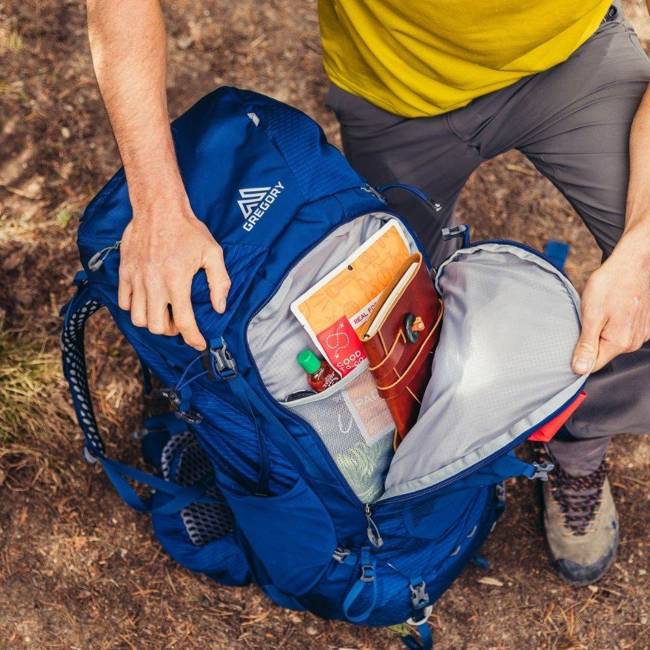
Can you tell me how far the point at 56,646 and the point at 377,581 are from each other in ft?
2.90

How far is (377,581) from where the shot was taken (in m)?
2.03

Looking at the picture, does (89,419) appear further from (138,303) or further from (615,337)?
(615,337)

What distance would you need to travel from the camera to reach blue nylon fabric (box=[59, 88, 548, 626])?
173 centimetres

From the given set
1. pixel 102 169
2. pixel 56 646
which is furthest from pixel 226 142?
pixel 56 646

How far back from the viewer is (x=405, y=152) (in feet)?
7.26

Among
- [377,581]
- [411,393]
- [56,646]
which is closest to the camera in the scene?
[411,393]

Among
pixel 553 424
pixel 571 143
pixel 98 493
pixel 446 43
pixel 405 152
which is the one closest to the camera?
pixel 553 424

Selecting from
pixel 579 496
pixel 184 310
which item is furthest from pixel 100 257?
pixel 579 496

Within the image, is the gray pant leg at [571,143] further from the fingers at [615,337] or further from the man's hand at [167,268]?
the man's hand at [167,268]

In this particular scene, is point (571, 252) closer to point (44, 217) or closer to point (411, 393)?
point (411, 393)

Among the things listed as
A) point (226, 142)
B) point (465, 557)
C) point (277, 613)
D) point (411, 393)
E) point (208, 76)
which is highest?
point (226, 142)

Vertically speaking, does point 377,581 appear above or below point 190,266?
below

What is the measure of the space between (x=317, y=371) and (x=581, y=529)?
112cm

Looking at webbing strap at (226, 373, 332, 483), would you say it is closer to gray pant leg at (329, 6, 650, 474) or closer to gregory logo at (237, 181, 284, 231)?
gregory logo at (237, 181, 284, 231)
